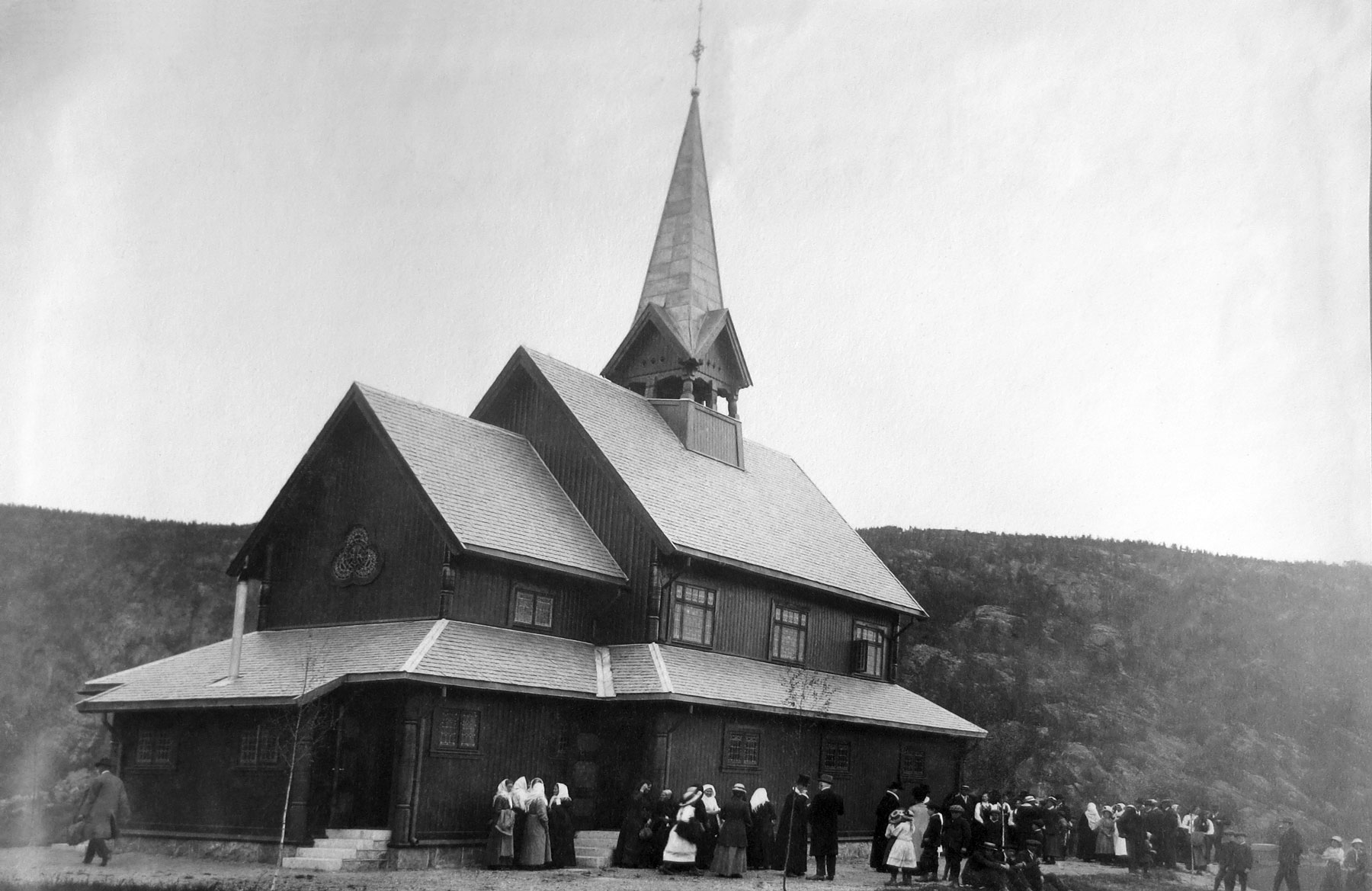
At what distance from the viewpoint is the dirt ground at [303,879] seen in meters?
17.9

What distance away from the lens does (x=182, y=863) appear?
73.2 feet

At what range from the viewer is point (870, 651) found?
35.2 meters

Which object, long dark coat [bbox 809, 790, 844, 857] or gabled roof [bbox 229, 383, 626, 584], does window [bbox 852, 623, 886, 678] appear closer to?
gabled roof [bbox 229, 383, 626, 584]

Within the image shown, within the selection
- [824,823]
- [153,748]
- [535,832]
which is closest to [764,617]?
[824,823]

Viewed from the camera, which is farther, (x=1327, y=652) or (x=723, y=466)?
(x=1327, y=652)

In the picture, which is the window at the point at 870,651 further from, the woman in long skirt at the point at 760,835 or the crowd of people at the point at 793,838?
the woman in long skirt at the point at 760,835

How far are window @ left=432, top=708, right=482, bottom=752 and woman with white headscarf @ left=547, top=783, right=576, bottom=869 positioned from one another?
72.2 inches

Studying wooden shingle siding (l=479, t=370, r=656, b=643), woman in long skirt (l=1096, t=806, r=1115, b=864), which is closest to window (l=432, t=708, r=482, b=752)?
wooden shingle siding (l=479, t=370, r=656, b=643)

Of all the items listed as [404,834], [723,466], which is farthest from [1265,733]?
[404,834]

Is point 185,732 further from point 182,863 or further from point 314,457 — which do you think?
point 314,457

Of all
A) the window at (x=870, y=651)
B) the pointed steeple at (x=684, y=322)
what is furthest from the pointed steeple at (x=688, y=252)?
the window at (x=870, y=651)

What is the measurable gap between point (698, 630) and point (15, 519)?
3909 cm

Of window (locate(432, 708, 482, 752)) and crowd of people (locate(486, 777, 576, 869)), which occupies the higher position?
window (locate(432, 708, 482, 752))

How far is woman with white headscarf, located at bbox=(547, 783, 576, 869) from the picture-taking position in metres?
23.3
